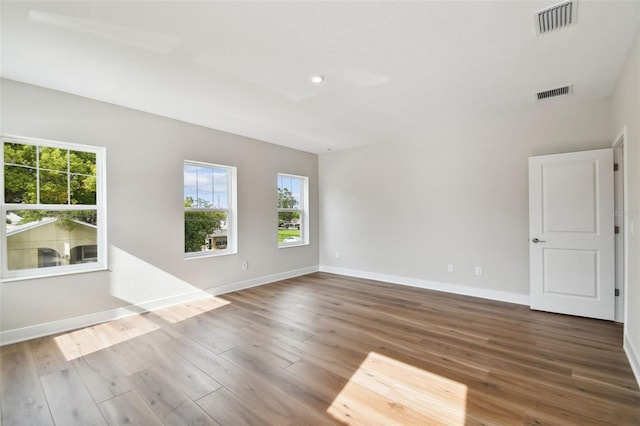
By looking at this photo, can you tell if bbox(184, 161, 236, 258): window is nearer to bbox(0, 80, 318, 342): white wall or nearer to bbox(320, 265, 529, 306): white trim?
bbox(0, 80, 318, 342): white wall

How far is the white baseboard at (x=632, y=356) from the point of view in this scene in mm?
2179

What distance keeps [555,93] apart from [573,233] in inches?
66.1

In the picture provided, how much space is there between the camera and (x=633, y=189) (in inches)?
95.8

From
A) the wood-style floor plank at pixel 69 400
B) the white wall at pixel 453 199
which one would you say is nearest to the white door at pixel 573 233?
the white wall at pixel 453 199

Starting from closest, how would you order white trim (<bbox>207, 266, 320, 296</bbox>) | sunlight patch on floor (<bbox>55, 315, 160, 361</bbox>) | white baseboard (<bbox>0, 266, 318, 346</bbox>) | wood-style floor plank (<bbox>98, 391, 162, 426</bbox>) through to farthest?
wood-style floor plank (<bbox>98, 391, 162, 426</bbox>) → sunlight patch on floor (<bbox>55, 315, 160, 361</bbox>) → white baseboard (<bbox>0, 266, 318, 346</bbox>) → white trim (<bbox>207, 266, 320, 296</bbox>)

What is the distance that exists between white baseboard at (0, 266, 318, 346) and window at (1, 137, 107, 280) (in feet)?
1.75

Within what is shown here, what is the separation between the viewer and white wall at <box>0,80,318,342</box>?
9.87ft

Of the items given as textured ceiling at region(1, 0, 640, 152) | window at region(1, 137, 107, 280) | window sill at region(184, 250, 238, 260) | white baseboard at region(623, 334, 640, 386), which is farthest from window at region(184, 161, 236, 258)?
Result: white baseboard at region(623, 334, 640, 386)

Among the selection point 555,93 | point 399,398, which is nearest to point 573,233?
point 555,93

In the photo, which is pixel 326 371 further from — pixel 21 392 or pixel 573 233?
pixel 573 233

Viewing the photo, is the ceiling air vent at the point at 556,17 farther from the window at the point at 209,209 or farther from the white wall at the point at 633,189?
the window at the point at 209,209

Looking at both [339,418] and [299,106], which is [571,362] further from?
[299,106]

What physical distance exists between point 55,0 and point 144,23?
0.49 m

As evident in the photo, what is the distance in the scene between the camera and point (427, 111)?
3.93 meters
